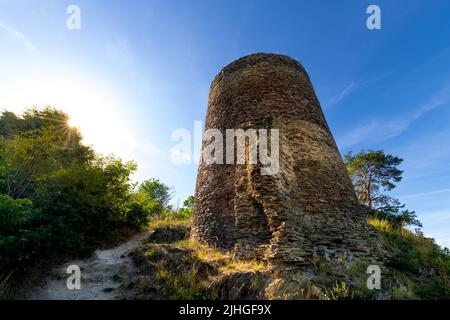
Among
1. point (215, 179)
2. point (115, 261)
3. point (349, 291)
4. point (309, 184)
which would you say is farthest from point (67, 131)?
point (349, 291)

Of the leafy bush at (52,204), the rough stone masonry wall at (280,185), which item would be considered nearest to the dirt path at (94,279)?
the leafy bush at (52,204)

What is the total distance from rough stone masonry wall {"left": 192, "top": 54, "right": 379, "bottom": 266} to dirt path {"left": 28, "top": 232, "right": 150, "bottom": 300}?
295 centimetres

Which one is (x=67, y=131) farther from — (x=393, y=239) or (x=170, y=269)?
(x=393, y=239)

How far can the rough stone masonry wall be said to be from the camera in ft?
24.0

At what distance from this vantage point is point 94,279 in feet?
25.1

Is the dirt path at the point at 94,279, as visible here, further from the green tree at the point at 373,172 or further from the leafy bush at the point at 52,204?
the green tree at the point at 373,172

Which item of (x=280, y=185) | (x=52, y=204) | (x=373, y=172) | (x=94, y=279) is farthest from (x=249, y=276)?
(x=373, y=172)

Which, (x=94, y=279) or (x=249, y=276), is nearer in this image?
(x=249, y=276)

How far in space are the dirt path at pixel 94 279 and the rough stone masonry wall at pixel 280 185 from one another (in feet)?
9.69

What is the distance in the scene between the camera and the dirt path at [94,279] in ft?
21.7

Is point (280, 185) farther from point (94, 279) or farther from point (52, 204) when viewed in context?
point (52, 204)

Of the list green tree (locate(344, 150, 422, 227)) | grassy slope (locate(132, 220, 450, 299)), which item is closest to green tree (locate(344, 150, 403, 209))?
green tree (locate(344, 150, 422, 227))

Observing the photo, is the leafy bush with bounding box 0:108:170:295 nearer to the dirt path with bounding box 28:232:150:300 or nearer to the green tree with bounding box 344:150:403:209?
the dirt path with bounding box 28:232:150:300

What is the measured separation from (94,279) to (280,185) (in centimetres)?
666
